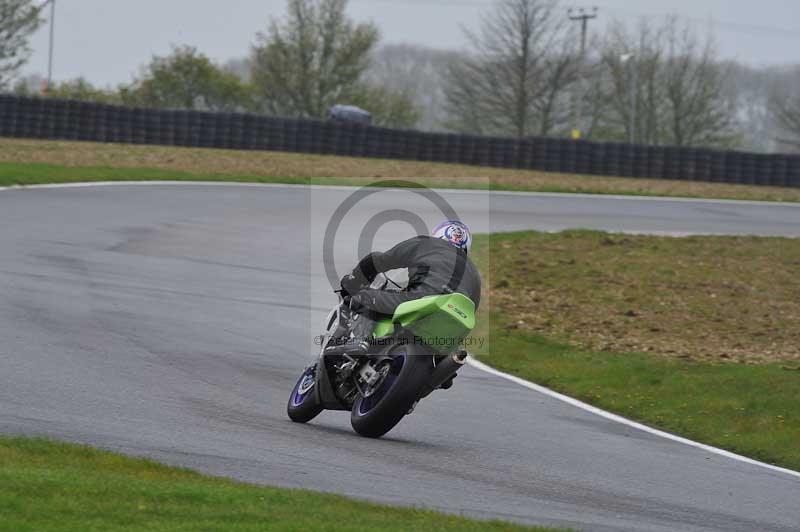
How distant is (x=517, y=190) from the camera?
3253 centimetres

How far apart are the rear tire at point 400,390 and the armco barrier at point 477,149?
28.4m

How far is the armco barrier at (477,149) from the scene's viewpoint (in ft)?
118

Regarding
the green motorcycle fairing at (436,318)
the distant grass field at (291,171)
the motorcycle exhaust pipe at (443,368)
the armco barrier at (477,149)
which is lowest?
the motorcycle exhaust pipe at (443,368)

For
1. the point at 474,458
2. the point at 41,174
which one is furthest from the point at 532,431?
the point at 41,174

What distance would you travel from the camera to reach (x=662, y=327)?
15.3m

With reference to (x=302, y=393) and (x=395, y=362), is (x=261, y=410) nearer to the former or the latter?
(x=302, y=393)

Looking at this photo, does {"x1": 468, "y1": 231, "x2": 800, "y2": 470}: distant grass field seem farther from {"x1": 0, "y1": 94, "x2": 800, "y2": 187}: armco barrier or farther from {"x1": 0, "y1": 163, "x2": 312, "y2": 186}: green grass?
{"x1": 0, "y1": 94, "x2": 800, "y2": 187}: armco barrier

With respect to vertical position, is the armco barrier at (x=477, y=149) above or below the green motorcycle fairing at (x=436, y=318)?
above

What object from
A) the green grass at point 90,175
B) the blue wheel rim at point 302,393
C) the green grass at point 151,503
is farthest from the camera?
the green grass at point 90,175

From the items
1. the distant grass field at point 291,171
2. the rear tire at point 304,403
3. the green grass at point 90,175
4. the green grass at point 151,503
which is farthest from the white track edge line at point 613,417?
the distant grass field at point 291,171

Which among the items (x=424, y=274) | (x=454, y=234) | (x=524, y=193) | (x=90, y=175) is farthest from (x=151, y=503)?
(x=524, y=193)

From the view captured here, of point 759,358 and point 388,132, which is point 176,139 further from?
point 759,358

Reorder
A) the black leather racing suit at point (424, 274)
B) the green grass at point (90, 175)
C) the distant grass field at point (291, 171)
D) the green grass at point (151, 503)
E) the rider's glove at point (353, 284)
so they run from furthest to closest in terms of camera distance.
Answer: the distant grass field at point (291, 171), the green grass at point (90, 175), the rider's glove at point (353, 284), the black leather racing suit at point (424, 274), the green grass at point (151, 503)

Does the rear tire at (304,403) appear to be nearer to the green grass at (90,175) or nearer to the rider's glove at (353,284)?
the rider's glove at (353,284)
